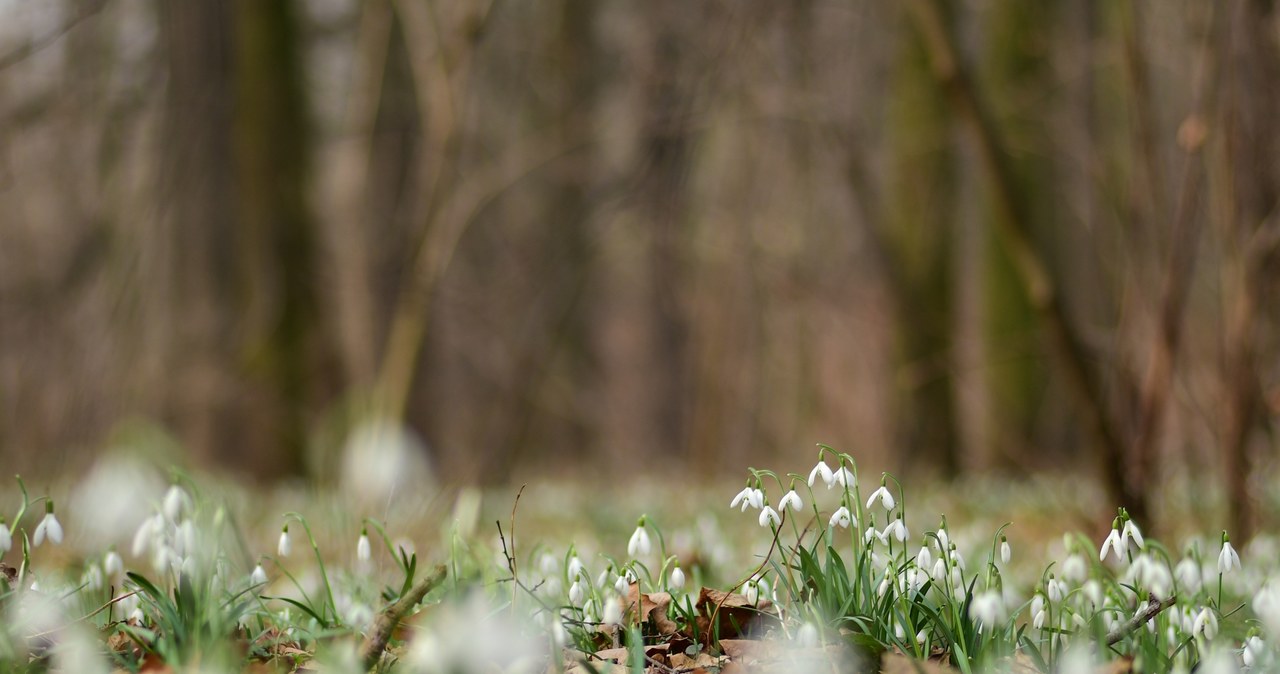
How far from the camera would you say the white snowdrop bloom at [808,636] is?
6.86ft

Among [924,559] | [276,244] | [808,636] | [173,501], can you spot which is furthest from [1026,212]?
[173,501]

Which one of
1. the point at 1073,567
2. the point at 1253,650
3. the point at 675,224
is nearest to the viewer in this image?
the point at 1253,650

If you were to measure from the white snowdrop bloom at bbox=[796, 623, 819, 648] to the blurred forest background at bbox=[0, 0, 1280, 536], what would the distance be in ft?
6.00

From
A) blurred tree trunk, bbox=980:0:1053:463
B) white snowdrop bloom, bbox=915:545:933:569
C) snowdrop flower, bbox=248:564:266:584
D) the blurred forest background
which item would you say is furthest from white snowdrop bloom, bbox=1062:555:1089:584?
blurred tree trunk, bbox=980:0:1053:463

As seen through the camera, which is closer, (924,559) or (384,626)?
(384,626)

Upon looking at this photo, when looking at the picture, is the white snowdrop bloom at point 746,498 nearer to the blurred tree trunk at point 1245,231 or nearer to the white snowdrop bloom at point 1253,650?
the white snowdrop bloom at point 1253,650

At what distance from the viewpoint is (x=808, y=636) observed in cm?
209

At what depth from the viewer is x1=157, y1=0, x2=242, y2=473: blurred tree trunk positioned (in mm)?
11216

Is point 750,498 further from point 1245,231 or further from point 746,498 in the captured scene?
point 1245,231

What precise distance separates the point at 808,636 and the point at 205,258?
38.3ft

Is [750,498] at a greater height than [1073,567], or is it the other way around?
[750,498]

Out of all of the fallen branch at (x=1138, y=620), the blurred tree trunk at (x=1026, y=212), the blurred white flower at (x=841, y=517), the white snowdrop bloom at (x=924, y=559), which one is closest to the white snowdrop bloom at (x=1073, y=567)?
the fallen branch at (x=1138, y=620)

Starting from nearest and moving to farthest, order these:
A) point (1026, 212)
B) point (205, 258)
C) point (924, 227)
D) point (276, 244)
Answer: point (1026, 212)
point (924, 227)
point (276, 244)
point (205, 258)

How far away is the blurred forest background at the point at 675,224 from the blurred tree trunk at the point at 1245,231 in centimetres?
2
